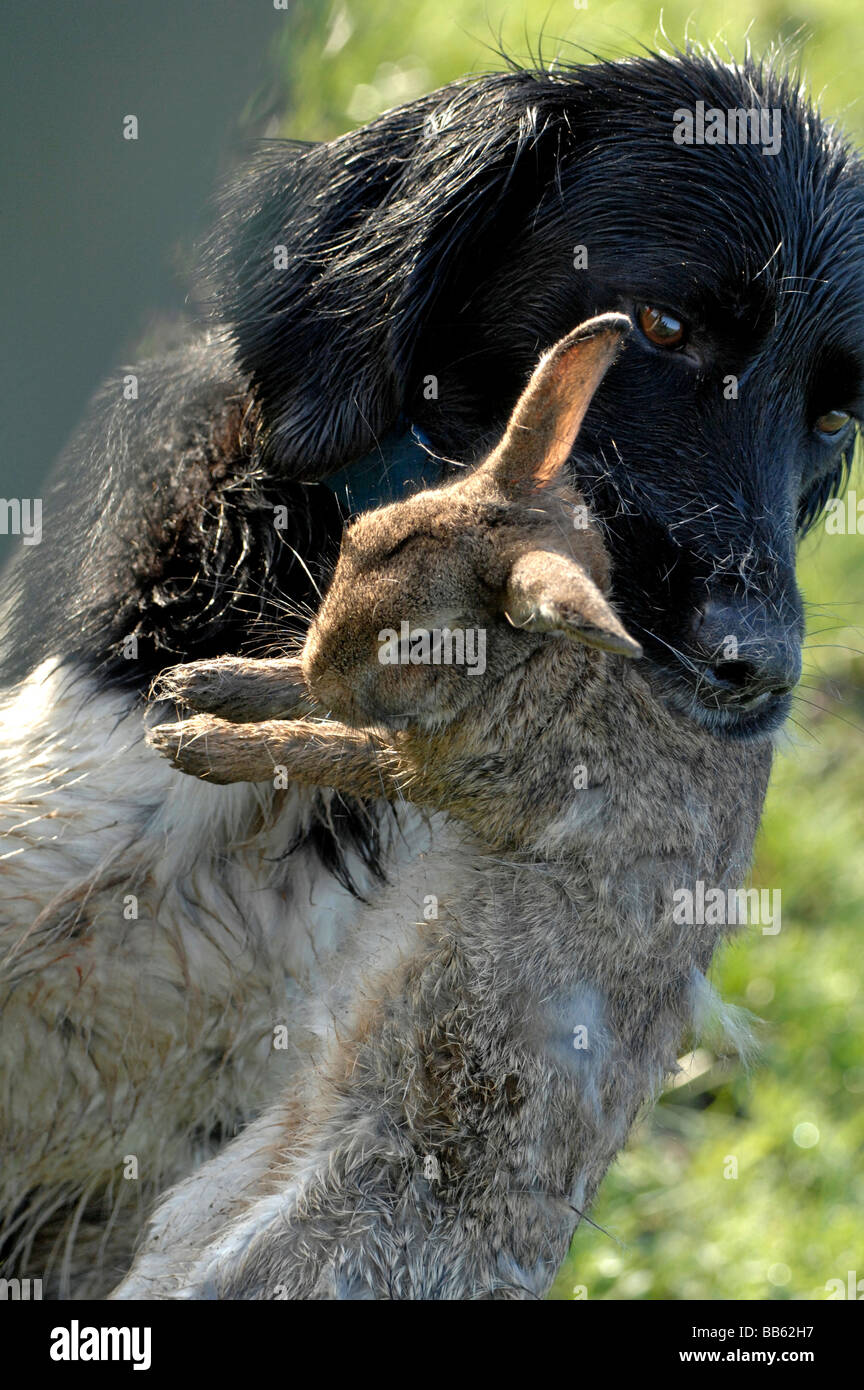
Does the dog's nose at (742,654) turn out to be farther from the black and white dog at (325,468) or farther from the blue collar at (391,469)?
the blue collar at (391,469)

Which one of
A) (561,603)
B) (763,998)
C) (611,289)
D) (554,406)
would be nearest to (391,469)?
(611,289)

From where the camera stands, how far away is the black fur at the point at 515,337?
8.56ft

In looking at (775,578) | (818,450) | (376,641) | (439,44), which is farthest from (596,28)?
(376,641)

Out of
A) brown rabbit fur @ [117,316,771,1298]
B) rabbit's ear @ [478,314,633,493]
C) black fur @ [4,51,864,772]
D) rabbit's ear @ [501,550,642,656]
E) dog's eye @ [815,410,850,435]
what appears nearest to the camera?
rabbit's ear @ [501,550,642,656]

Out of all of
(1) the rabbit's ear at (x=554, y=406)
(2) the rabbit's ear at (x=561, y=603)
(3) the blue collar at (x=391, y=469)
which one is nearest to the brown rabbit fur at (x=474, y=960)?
(1) the rabbit's ear at (x=554, y=406)

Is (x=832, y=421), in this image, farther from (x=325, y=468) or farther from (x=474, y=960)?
(x=474, y=960)

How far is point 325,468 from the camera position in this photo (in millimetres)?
2693

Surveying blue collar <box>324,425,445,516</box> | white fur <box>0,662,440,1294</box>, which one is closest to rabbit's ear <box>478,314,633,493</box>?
blue collar <box>324,425,445,516</box>

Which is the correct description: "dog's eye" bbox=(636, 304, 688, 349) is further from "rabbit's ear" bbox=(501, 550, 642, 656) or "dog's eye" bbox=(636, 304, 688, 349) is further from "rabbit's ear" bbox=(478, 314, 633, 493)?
"rabbit's ear" bbox=(501, 550, 642, 656)

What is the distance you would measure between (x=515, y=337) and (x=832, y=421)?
0.70 m

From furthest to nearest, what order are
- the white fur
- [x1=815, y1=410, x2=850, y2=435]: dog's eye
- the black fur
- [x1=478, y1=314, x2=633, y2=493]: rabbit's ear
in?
[x1=815, y1=410, x2=850, y2=435]: dog's eye, the white fur, the black fur, [x1=478, y1=314, x2=633, y2=493]: rabbit's ear

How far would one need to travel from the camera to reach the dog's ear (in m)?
2.67

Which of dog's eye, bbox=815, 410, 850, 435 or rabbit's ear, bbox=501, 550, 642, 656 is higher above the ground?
dog's eye, bbox=815, 410, 850, 435
